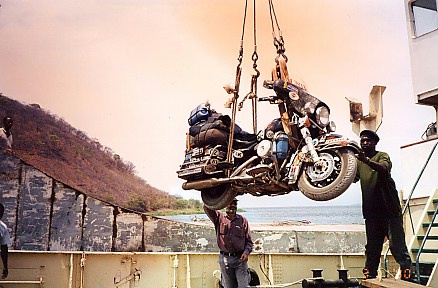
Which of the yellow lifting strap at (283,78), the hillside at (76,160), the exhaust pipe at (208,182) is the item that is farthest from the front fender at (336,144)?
the hillside at (76,160)

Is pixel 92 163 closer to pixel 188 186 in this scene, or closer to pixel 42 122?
pixel 42 122

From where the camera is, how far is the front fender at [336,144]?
4.03 metres

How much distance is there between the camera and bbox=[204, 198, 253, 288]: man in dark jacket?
5.59 m

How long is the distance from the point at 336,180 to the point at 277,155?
63 centimetres

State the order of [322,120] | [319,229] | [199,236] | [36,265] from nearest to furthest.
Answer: [322,120], [36,265], [199,236], [319,229]

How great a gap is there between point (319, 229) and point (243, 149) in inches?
187

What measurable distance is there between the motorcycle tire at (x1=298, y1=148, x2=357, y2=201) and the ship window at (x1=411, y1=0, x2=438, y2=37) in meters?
4.80

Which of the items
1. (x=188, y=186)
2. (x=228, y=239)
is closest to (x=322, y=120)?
(x=188, y=186)

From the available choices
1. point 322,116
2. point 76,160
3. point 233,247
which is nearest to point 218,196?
point 233,247

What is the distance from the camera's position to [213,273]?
22.3 ft

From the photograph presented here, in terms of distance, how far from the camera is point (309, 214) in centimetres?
938

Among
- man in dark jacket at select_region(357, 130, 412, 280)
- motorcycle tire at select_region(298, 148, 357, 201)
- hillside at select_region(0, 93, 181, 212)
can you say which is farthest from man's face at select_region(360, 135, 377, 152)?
hillside at select_region(0, 93, 181, 212)

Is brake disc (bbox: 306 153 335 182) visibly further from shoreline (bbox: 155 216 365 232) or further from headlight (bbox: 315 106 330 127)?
shoreline (bbox: 155 216 365 232)

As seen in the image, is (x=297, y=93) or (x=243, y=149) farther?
(x=243, y=149)
